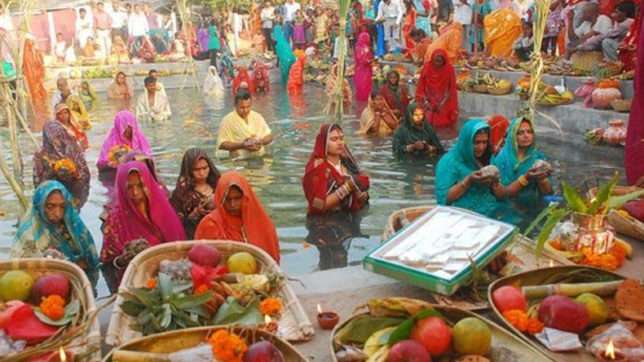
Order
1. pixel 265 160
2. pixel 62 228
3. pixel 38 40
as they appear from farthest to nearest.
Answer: pixel 38 40 → pixel 265 160 → pixel 62 228

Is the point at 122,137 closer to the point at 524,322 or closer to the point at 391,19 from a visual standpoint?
the point at 524,322

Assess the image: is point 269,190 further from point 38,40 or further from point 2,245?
point 38,40

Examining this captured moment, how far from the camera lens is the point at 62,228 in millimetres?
4863

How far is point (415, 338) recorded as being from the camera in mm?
2695

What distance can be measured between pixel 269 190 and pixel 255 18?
61.9 feet

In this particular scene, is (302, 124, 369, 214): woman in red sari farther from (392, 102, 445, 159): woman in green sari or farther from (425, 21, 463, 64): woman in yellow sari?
(425, 21, 463, 64): woman in yellow sari

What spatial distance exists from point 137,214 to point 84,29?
18443 mm

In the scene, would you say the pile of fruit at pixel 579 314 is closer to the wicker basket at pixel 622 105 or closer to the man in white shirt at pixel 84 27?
the wicker basket at pixel 622 105

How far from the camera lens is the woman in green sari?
8.50m

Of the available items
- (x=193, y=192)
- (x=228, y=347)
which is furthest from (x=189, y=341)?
(x=193, y=192)

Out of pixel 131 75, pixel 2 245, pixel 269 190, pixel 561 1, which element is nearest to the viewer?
pixel 2 245

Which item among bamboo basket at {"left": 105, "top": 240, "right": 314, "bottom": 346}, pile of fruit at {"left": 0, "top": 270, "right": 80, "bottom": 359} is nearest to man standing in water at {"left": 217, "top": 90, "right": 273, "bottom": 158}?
bamboo basket at {"left": 105, "top": 240, "right": 314, "bottom": 346}

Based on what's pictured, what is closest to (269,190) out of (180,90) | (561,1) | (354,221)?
(354,221)

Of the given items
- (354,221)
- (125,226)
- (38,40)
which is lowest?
(354,221)
